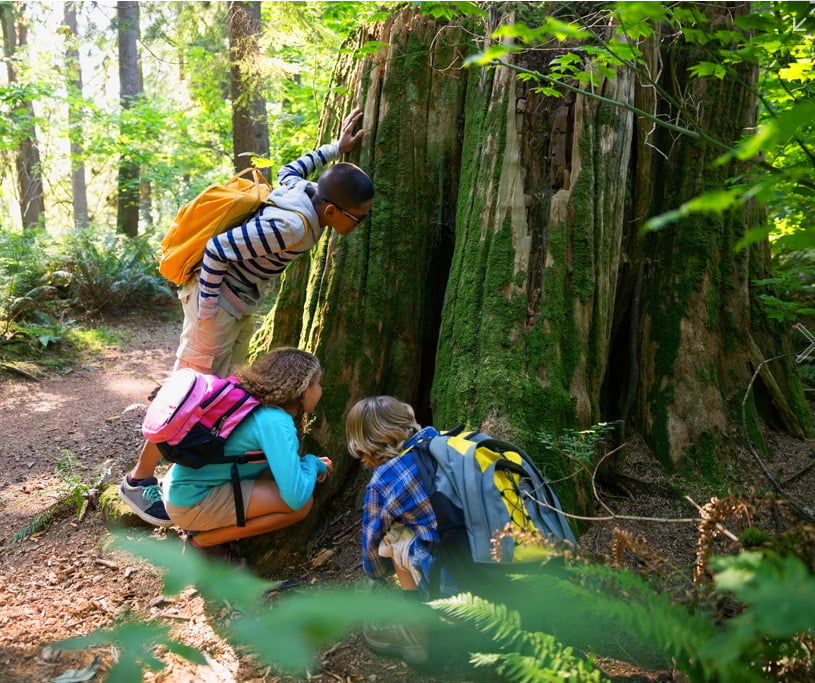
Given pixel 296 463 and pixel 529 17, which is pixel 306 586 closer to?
pixel 296 463

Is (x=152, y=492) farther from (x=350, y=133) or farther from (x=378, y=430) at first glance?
(x=350, y=133)

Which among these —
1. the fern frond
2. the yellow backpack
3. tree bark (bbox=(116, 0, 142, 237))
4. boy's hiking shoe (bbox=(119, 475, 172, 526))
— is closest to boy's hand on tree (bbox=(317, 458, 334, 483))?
boy's hiking shoe (bbox=(119, 475, 172, 526))

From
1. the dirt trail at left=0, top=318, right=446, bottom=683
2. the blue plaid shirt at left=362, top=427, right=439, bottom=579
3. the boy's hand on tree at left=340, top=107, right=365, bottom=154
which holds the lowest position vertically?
the dirt trail at left=0, top=318, right=446, bottom=683

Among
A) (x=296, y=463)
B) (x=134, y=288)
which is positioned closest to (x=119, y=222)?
(x=134, y=288)

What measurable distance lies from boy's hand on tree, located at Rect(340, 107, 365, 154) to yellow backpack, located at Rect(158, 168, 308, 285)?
0.81m

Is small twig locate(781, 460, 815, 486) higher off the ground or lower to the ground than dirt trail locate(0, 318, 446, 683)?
higher

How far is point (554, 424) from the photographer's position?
3.59m

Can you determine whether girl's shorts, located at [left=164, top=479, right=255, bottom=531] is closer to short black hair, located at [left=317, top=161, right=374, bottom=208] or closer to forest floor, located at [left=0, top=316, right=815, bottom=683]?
forest floor, located at [left=0, top=316, right=815, bottom=683]

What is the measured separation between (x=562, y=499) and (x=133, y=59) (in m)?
17.1

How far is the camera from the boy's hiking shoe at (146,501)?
3.95m

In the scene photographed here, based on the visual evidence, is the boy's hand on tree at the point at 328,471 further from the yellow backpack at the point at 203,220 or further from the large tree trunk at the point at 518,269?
the yellow backpack at the point at 203,220

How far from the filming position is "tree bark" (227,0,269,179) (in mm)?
8602

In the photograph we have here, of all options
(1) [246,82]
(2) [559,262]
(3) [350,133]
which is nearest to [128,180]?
(1) [246,82]

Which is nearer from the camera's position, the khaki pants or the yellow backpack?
the yellow backpack
